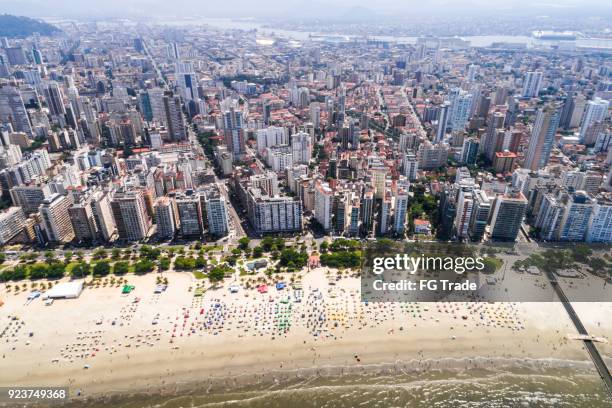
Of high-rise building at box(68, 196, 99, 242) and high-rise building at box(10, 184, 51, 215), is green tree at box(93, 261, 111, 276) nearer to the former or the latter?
high-rise building at box(68, 196, 99, 242)

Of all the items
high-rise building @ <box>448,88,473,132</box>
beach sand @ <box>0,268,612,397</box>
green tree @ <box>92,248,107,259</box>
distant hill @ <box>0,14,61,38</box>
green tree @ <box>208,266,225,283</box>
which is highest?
distant hill @ <box>0,14,61,38</box>

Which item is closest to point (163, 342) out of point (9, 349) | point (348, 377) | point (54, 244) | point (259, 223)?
point (9, 349)

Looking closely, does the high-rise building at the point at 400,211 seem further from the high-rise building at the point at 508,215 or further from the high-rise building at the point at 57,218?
the high-rise building at the point at 57,218

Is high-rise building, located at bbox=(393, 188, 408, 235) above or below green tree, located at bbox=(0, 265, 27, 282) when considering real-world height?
above

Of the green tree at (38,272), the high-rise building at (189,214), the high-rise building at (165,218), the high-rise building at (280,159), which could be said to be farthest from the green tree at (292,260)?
the high-rise building at (280,159)

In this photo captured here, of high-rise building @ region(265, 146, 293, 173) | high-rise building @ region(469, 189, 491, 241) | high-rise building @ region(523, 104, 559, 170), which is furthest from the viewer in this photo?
high-rise building @ region(265, 146, 293, 173)

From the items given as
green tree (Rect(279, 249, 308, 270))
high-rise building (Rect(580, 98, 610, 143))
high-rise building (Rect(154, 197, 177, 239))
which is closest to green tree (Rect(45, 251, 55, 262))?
high-rise building (Rect(154, 197, 177, 239))
